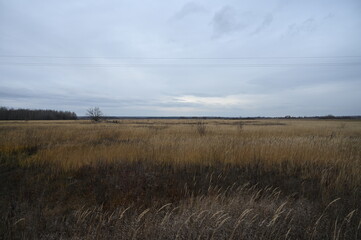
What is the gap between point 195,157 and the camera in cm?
714

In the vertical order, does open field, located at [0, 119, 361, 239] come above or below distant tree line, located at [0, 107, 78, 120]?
below

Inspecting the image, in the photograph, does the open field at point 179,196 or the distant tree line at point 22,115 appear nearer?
the open field at point 179,196

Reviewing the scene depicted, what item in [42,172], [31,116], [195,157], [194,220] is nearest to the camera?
[194,220]

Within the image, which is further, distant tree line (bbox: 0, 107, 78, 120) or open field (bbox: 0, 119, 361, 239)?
distant tree line (bbox: 0, 107, 78, 120)

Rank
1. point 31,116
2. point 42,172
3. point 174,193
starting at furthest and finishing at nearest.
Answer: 1. point 31,116
2. point 42,172
3. point 174,193

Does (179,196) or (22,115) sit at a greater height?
(22,115)

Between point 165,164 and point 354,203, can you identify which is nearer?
point 354,203

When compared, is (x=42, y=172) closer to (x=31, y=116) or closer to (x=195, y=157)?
(x=195, y=157)

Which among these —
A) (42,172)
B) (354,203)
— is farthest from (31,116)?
(354,203)

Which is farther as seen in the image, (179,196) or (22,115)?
(22,115)

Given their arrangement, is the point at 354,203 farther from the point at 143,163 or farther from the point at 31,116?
the point at 31,116

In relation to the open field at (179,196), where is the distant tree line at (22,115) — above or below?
above

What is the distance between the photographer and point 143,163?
22.1 ft

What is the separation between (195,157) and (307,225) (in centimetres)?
431
